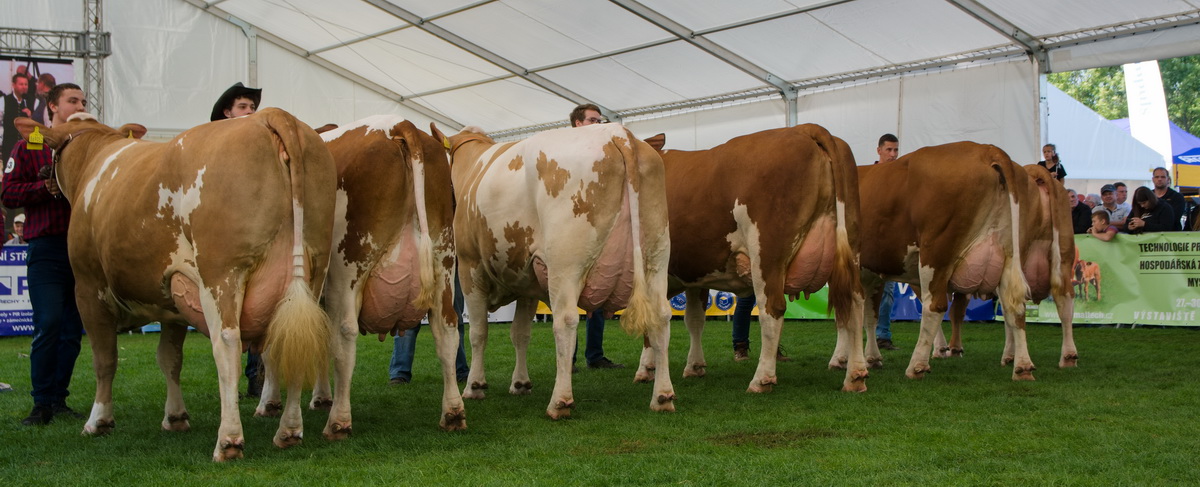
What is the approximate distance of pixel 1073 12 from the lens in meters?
12.9

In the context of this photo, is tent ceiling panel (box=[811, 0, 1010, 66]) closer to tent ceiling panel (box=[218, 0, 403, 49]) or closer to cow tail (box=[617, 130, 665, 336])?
tent ceiling panel (box=[218, 0, 403, 49])

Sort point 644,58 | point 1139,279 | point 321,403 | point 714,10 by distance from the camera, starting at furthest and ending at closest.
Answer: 1. point 644,58
2. point 714,10
3. point 1139,279
4. point 321,403

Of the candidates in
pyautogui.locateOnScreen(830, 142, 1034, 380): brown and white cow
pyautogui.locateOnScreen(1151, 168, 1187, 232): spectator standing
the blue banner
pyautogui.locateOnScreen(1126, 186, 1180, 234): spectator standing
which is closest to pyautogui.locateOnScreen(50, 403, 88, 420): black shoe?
pyautogui.locateOnScreen(830, 142, 1034, 380): brown and white cow

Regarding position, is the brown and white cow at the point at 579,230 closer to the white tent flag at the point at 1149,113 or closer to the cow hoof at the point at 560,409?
the cow hoof at the point at 560,409

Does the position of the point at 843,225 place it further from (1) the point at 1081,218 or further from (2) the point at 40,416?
(1) the point at 1081,218

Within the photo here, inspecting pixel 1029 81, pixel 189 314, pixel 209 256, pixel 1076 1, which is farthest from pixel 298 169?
pixel 1029 81

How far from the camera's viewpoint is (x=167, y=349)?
19.4ft

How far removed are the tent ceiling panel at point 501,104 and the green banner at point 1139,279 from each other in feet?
35.3

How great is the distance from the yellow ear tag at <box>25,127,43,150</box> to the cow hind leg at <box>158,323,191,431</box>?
1477 mm

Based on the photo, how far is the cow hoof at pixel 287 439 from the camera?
17.0ft

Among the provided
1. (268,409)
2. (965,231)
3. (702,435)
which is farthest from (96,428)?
(965,231)

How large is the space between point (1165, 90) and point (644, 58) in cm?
3712

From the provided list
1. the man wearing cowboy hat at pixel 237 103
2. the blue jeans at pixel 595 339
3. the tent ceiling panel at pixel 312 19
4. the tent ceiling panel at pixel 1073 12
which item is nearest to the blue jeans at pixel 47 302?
the man wearing cowboy hat at pixel 237 103

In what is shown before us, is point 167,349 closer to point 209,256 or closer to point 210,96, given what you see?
point 209,256
